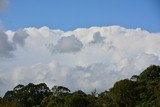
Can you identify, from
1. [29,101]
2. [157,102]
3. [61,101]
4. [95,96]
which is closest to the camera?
[157,102]

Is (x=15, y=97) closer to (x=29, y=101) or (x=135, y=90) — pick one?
(x=29, y=101)

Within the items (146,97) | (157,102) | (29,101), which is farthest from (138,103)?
(29,101)

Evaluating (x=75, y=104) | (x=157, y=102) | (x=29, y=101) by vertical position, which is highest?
(x=29, y=101)

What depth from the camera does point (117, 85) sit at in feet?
341

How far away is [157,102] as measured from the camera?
293 feet

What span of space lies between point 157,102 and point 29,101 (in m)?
61.8

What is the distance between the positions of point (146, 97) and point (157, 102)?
1338 cm

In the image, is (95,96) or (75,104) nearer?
(75,104)

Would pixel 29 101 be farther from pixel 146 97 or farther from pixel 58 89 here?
pixel 146 97

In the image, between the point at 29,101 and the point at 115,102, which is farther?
the point at 29,101

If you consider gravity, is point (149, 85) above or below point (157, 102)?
above

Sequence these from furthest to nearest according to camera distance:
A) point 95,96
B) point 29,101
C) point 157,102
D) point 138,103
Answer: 1. point 29,101
2. point 95,96
3. point 138,103
4. point 157,102

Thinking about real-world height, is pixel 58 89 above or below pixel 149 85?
above

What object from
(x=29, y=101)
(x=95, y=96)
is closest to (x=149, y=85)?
(x=95, y=96)
